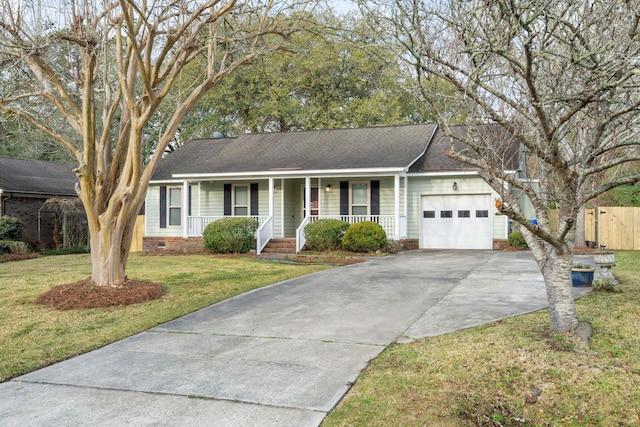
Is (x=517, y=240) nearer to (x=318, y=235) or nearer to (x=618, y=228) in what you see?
(x=618, y=228)

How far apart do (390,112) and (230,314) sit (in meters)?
21.8

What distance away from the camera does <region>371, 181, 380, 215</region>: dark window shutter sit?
739 inches

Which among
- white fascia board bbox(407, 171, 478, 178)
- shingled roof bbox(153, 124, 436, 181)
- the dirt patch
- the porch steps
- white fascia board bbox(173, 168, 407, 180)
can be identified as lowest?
the dirt patch

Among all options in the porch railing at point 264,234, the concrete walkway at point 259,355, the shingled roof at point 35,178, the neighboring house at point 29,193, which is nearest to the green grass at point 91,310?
the concrete walkway at point 259,355

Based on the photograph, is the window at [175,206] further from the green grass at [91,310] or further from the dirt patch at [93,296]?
the dirt patch at [93,296]

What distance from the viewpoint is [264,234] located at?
18.2m

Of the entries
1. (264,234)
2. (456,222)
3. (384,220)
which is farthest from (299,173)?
(456,222)

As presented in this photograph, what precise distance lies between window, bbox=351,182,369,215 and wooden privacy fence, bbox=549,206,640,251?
6.45 metres

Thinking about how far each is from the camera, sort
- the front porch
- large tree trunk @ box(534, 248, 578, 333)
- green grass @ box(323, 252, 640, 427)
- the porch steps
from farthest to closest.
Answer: the front porch < the porch steps < large tree trunk @ box(534, 248, 578, 333) < green grass @ box(323, 252, 640, 427)

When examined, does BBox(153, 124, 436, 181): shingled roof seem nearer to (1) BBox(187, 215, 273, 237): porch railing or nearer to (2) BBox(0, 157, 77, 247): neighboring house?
(1) BBox(187, 215, 273, 237): porch railing

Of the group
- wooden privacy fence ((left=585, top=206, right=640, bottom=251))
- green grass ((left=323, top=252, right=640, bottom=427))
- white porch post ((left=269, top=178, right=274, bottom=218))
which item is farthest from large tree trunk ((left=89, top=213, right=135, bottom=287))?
wooden privacy fence ((left=585, top=206, right=640, bottom=251))

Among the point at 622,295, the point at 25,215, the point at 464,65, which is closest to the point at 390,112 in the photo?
the point at 25,215

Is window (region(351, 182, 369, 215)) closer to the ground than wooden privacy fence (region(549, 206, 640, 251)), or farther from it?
farther from it

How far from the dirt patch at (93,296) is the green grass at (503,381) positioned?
4.99 m
